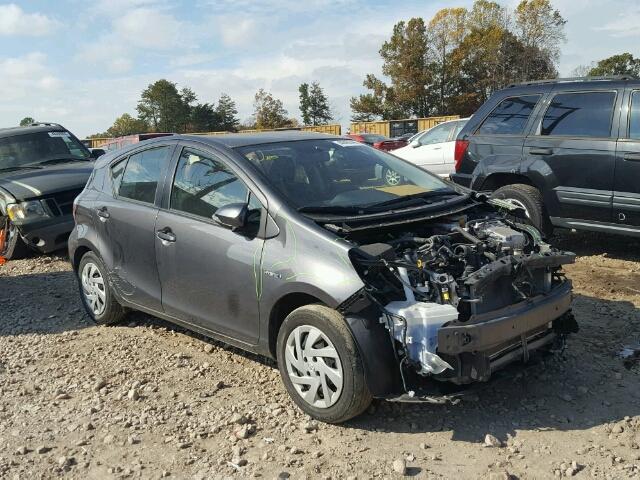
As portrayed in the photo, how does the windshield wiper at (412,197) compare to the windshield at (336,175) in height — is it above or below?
below

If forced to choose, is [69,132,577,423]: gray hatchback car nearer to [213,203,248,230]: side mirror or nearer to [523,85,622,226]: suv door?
[213,203,248,230]: side mirror

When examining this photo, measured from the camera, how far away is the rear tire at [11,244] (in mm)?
8500

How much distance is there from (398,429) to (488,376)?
0.61 m

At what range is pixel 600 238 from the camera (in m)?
7.97

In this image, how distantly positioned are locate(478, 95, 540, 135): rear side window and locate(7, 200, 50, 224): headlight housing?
5831 mm

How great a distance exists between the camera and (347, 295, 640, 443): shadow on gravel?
3561 millimetres

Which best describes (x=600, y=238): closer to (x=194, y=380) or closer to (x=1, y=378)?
(x=194, y=380)

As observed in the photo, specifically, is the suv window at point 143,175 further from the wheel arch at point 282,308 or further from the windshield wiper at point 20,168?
the windshield wiper at point 20,168

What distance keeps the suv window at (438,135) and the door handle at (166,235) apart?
9287 mm

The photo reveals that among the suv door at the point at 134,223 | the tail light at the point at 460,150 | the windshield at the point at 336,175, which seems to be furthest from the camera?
the tail light at the point at 460,150

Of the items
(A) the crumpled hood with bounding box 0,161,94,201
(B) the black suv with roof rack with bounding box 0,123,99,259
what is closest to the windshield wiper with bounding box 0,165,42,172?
(B) the black suv with roof rack with bounding box 0,123,99,259

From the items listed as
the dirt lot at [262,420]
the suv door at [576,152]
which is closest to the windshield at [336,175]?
the dirt lot at [262,420]

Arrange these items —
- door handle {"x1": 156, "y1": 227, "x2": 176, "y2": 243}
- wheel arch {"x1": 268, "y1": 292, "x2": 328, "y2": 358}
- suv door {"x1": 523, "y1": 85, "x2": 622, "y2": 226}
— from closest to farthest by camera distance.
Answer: wheel arch {"x1": 268, "y1": 292, "x2": 328, "y2": 358} → door handle {"x1": 156, "y1": 227, "x2": 176, "y2": 243} → suv door {"x1": 523, "y1": 85, "x2": 622, "y2": 226}

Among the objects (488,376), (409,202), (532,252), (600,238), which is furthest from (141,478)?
(600,238)
